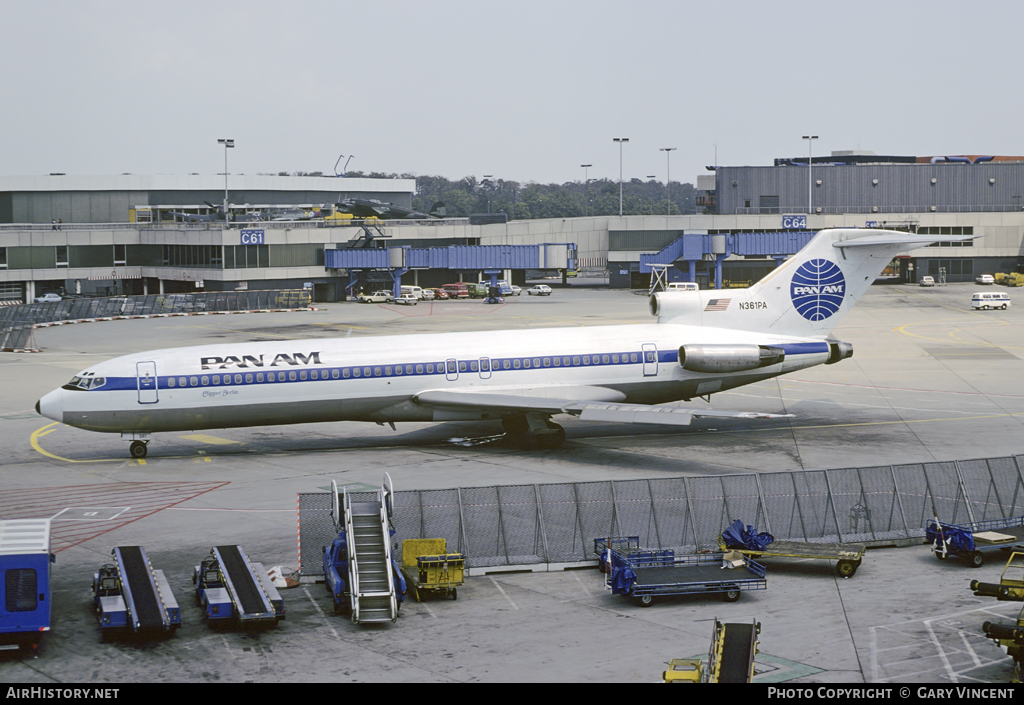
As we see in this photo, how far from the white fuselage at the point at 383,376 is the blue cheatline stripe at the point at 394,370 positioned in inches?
1.4

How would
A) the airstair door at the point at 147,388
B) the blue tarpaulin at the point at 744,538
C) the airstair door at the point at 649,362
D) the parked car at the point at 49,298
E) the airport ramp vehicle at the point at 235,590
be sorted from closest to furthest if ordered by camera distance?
the airport ramp vehicle at the point at 235,590, the blue tarpaulin at the point at 744,538, the airstair door at the point at 147,388, the airstair door at the point at 649,362, the parked car at the point at 49,298

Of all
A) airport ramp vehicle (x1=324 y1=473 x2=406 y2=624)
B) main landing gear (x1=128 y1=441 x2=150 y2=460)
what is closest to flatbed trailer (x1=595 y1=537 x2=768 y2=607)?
airport ramp vehicle (x1=324 y1=473 x2=406 y2=624)

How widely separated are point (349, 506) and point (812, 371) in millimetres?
37548

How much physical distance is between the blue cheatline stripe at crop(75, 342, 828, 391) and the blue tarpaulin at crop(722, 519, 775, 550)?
14.1m

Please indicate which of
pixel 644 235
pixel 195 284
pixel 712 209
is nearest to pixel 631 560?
pixel 195 284

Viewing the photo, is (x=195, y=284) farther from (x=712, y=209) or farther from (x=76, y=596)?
(x=76, y=596)

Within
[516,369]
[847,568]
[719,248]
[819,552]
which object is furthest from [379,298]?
[847,568]

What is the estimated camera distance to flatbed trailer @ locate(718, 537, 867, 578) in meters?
24.0

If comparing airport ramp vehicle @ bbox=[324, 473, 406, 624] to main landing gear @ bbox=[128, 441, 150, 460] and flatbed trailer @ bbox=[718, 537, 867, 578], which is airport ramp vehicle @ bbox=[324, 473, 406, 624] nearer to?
flatbed trailer @ bbox=[718, 537, 867, 578]

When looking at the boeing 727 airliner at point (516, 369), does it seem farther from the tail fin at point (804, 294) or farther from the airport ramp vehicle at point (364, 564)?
the airport ramp vehicle at point (364, 564)

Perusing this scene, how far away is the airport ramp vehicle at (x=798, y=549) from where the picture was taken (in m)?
24.0

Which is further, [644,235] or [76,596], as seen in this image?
[644,235]

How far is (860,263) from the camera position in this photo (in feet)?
136

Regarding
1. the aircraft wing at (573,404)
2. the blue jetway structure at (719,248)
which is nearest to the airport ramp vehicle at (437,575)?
the aircraft wing at (573,404)
